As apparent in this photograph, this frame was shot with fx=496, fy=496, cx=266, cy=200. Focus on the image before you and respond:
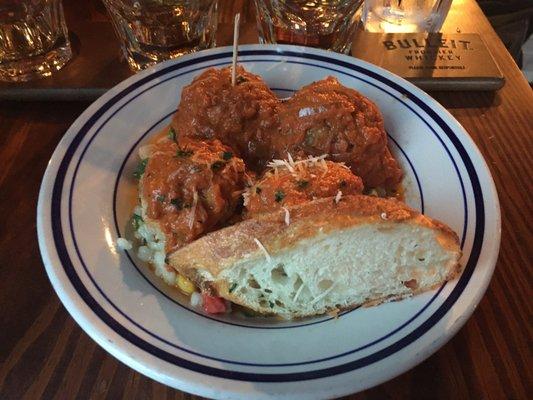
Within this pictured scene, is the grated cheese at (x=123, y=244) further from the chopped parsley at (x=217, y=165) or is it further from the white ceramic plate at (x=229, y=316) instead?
the chopped parsley at (x=217, y=165)

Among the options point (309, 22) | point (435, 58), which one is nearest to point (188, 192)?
point (309, 22)

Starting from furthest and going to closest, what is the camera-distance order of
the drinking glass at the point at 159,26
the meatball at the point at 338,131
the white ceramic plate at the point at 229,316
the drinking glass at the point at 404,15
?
the drinking glass at the point at 404,15 → the drinking glass at the point at 159,26 → the meatball at the point at 338,131 → the white ceramic plate at the point at 229,316

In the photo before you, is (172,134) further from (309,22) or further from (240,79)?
(309,22)

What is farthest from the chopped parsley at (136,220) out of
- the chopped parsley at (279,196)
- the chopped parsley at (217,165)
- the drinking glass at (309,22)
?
the drinking glass at (309,22)

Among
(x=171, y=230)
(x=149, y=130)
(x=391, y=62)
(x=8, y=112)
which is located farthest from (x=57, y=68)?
(x=391, y=62)

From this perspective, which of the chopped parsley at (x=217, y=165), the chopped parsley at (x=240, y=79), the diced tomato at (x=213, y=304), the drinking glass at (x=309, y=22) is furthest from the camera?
the drinking glass at (x=309, y=22)

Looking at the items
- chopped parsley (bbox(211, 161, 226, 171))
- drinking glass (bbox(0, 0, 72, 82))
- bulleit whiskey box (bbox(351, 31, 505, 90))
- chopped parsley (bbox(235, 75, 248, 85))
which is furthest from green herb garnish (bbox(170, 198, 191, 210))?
bulleit whiskey box (bbox(351, 31, 505, 90))
